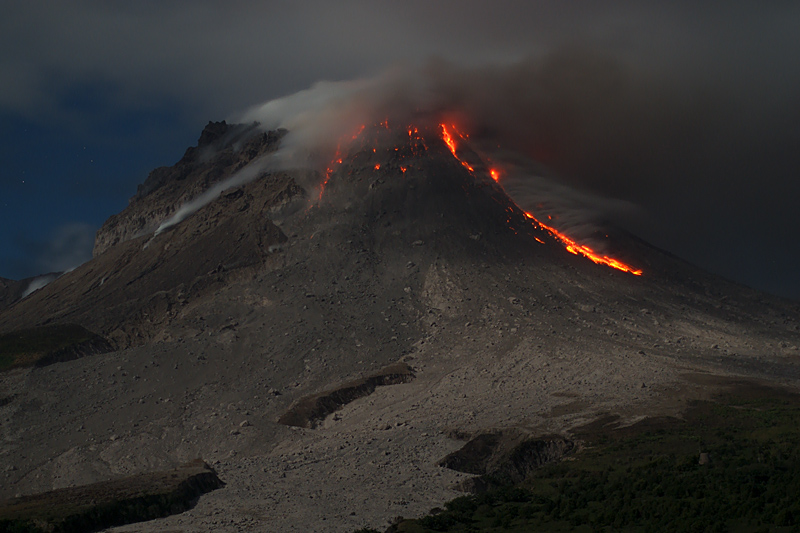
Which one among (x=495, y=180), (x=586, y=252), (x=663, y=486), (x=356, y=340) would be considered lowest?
(x=663, y=486)

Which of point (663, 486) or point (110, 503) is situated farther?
point (110, 503)

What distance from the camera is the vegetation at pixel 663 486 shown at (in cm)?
3064

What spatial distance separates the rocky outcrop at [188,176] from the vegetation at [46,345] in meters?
51.1

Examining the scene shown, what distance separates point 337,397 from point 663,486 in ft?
107

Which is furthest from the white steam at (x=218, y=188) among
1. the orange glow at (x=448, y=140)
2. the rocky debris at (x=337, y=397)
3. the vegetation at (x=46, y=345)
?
the rocky debris at (x=337, y=397)

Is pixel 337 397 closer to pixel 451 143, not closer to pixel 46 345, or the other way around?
pixel 46 345

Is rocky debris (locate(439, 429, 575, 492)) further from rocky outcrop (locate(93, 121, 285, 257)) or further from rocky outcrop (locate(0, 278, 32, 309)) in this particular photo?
rocky outcrop (locate(0, 278, 32, 309))

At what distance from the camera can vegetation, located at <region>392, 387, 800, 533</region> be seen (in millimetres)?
30641

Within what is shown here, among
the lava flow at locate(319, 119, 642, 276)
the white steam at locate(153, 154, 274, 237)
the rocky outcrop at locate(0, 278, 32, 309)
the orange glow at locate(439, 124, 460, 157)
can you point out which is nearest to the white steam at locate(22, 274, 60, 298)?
the rocky outcrop at locate(0, 278, 32, 309)

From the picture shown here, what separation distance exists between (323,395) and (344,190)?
47.0m

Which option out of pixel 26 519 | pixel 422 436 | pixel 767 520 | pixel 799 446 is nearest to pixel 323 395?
pixel 422 436

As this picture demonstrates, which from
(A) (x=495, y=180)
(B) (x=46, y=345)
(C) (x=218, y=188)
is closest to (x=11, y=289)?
(C) (x=218, y=188)

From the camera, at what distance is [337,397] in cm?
6309

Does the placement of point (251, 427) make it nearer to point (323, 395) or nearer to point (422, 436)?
point (323, 395)
